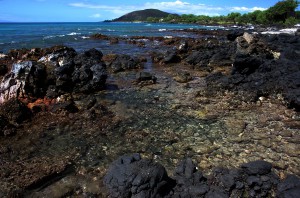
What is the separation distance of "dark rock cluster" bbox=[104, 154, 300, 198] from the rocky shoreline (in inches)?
1.1

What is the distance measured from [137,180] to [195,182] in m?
1.56

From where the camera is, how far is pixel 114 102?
46.7 feet

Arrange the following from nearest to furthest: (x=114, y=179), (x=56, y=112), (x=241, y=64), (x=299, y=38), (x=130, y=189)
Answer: (x=130, y=189) < (x=114, y=179) < (x=56, y=112) < (x=241, y=64) < (x=299, y=38)

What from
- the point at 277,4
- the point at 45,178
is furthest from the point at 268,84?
the point at 277,4

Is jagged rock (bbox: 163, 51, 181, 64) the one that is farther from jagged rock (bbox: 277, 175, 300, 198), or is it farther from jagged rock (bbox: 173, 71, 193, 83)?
jagged rock (bbox: 277, 175, 300, 198)

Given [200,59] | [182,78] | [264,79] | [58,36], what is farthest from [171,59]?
[58,36]

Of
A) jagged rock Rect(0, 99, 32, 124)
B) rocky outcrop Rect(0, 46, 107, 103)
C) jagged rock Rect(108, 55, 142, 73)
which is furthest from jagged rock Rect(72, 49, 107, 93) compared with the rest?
jagged rock Rect(108, 55, 142, 73)

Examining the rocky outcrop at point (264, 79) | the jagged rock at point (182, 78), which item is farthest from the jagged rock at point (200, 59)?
the rocky outcrop at point (264, 79)

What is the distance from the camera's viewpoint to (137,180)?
6.68m

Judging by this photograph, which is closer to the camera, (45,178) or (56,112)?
(45,178)

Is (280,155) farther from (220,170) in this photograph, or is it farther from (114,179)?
(114,179)

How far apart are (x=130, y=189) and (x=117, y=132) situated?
442 cm

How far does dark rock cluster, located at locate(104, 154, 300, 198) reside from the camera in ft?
21.4

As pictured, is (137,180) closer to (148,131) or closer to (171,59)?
(148,131)
